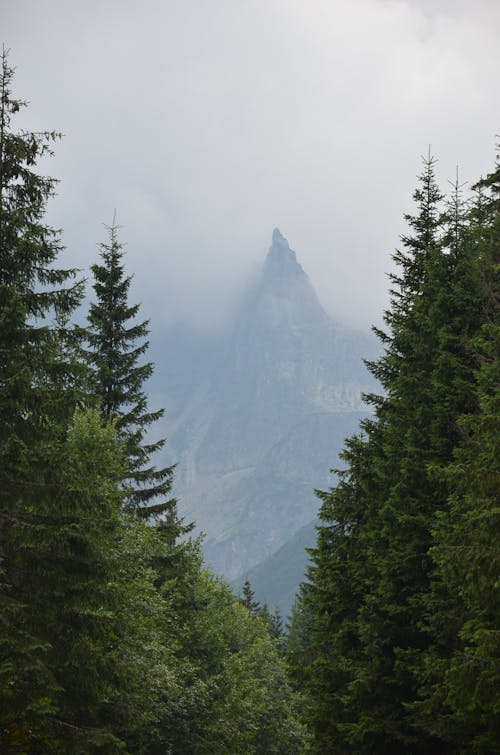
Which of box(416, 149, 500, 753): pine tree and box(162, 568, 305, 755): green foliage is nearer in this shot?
box(416, 149, 500, 753): pine tree

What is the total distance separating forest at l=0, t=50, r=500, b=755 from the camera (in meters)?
12.0

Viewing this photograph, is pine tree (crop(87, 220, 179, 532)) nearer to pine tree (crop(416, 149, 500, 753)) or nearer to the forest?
the forest

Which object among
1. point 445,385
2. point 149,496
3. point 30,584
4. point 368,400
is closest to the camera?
point 30,584

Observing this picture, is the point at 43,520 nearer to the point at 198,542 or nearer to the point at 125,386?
the point at 125,386

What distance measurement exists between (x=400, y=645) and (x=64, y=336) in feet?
36.9

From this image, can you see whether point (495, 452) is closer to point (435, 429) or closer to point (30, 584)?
point (435, 429)

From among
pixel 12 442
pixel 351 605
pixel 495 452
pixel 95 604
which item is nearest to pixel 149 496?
pixel 351 605

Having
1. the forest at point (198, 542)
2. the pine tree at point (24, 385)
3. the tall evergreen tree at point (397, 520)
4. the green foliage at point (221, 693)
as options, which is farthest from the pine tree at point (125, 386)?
the pine tree at point (24, 385)

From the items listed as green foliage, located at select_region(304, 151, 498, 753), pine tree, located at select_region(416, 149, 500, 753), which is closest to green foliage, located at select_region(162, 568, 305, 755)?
green foliage, located at select_region(304, 151, 498, 753)

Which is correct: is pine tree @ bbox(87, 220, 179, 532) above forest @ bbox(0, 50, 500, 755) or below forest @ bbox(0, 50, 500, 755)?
above

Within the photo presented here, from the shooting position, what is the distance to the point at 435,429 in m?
17.8

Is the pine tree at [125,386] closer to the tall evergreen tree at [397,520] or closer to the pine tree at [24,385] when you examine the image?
the tall evergreen tree at [397,520]

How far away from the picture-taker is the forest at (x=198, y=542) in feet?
39.5

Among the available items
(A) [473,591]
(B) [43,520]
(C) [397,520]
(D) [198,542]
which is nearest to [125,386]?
(D) [198,542]
